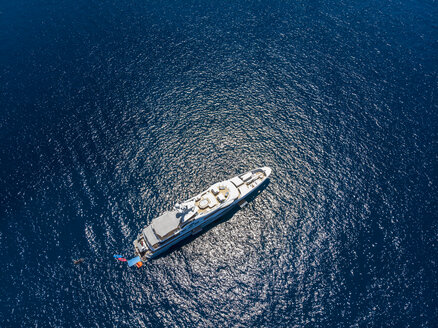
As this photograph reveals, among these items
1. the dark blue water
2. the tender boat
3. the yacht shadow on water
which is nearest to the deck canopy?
the tender boat

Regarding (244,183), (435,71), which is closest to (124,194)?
(244,183)

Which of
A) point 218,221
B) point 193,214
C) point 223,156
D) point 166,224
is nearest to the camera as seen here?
A: point 166,224

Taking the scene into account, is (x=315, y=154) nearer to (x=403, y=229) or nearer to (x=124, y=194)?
(x=403, y=229)

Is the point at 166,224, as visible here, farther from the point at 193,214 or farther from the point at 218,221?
the point at 218,221

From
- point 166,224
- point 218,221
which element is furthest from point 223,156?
point 166,224

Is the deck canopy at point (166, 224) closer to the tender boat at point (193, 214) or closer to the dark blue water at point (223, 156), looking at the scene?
the tender boat at point (193, 214)

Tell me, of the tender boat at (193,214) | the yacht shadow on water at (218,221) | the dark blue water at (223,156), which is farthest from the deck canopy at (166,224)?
the dark blue water at (223,156)

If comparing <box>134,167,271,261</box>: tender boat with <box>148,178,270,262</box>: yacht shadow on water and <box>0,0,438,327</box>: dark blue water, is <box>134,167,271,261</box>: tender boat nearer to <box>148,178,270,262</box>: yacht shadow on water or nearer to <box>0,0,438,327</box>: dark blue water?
<box>148,178,270,262</box>: yacht shadow on water
